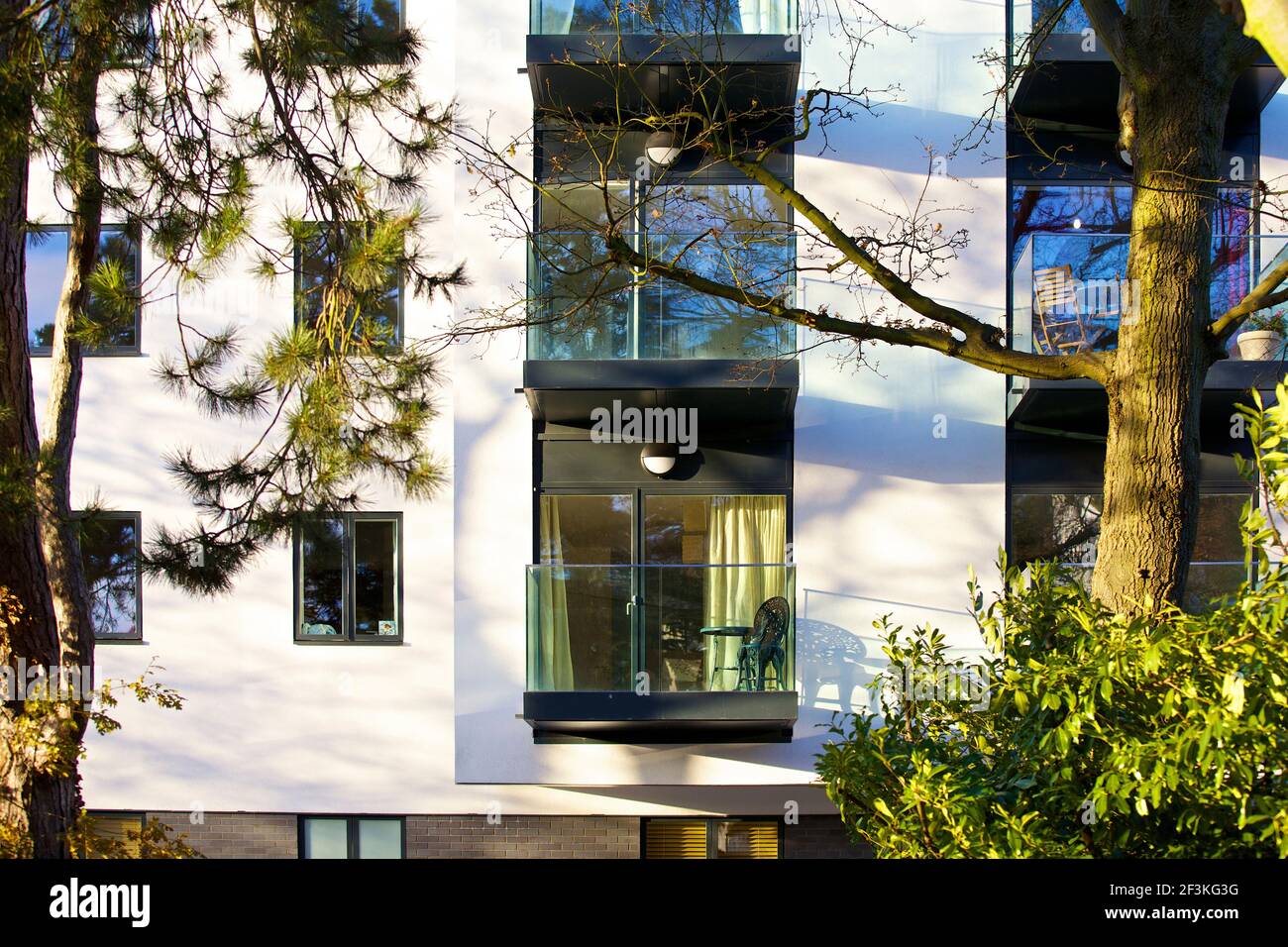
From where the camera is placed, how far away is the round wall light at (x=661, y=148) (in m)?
10.5

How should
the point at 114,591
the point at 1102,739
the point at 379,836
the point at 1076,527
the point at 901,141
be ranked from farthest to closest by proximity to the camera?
1. the point at 114,591
2. the point at 379,836
3. the point at 901,141
4. the point at 1076,527
5. the point at 1102,739

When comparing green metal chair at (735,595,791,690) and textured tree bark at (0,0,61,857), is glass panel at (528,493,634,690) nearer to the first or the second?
green metal chair at (735,595,791,690)

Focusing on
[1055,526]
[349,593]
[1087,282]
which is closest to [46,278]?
[349,593]

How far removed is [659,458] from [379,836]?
485 centimetres

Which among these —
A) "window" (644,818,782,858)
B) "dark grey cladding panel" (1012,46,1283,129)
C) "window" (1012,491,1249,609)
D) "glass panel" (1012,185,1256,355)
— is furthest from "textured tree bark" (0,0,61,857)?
"window" (1012,491,1249,609)

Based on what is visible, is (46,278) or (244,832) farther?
(46,278)

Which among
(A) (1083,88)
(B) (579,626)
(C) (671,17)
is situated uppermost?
(C) (671,17)

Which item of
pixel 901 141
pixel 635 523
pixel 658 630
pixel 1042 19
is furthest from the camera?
pixel 901 141

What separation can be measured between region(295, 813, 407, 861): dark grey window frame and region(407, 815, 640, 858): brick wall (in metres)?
0.09

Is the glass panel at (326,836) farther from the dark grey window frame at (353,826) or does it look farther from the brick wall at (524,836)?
the brick wall at (524,836)

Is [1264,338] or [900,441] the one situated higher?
[1264,338]

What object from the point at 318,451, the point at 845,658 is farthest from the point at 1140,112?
the point at 845,658

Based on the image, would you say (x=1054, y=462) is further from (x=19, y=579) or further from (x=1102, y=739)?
(x=19, y=579)

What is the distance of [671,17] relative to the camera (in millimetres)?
10266
